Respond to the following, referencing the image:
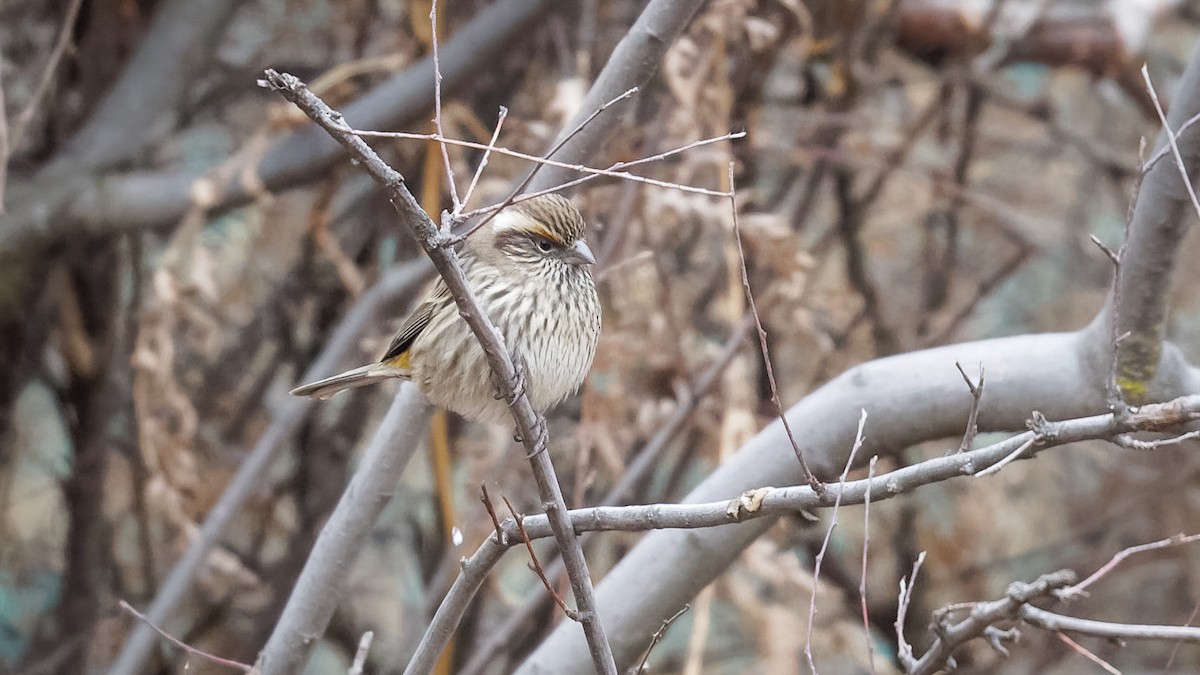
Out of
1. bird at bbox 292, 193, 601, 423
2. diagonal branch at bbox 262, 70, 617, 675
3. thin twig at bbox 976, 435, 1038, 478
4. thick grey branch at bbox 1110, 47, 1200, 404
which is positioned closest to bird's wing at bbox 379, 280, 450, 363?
bird at bbox 292, 193, 601, 423

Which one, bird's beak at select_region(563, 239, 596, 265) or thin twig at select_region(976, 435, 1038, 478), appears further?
bird's beak at select_region(563, 239, 596, 265)

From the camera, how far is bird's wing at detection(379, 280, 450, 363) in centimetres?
293

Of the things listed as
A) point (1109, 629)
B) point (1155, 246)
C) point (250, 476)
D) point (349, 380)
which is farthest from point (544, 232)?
point (250, 476)

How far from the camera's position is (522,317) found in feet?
8.57

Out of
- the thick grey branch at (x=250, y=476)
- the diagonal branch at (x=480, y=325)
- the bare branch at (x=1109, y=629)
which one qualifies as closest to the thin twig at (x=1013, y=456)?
the bare branch at (x=1109, y=629)

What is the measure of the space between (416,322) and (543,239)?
0.42 meters

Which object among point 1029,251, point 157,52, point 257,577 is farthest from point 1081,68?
point 257,577

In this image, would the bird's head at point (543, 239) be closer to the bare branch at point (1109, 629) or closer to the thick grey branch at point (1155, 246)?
the thick grey branch at point (1155, 246)

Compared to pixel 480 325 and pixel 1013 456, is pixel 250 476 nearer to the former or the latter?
pixel 480 325

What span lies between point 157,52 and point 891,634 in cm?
384

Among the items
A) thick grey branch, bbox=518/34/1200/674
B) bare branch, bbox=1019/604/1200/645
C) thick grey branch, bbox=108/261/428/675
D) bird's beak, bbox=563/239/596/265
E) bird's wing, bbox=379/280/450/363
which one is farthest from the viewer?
thick grey branch, bbox=108/261/428/675

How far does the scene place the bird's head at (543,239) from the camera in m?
2.77

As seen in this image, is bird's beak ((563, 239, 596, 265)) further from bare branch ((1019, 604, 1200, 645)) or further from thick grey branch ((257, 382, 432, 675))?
bare branch ((1019, 604, 1200, 645))

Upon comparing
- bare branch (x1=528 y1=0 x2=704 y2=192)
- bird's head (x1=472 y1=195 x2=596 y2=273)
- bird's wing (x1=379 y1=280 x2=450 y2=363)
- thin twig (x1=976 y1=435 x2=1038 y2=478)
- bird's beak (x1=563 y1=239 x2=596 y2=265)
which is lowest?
thin twig (x1=976 y1=435 x2=1038 y2=478)
